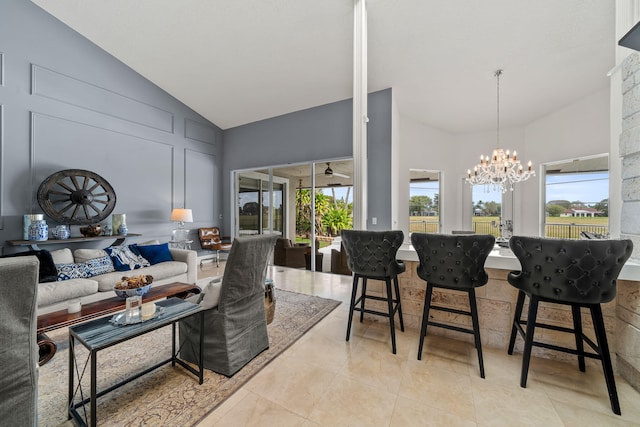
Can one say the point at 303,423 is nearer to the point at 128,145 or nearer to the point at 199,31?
the point at 199,31

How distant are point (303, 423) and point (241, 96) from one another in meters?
5.28

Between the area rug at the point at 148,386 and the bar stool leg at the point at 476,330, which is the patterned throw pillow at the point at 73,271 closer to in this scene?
the area rug at the point at 148,386

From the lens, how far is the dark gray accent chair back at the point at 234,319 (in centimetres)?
184

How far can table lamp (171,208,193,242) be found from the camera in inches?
196

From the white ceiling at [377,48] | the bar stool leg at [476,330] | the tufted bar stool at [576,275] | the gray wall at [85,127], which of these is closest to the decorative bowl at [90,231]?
the gray wall at [85,127]

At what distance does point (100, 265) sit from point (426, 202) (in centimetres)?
613

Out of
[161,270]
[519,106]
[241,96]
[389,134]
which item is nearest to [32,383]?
[161,270]

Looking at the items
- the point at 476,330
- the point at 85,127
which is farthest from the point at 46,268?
the point at 476,330

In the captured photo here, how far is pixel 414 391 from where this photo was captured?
5.60 ft

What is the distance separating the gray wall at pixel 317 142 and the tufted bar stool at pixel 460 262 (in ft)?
7.84

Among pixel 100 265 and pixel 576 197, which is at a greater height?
pixel 576 197

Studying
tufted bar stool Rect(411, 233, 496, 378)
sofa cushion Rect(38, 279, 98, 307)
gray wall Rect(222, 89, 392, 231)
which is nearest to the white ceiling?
gray wall Rect(222, 89, 392, 231)

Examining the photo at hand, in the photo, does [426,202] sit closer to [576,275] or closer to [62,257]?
[576,275]

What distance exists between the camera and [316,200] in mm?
5301
